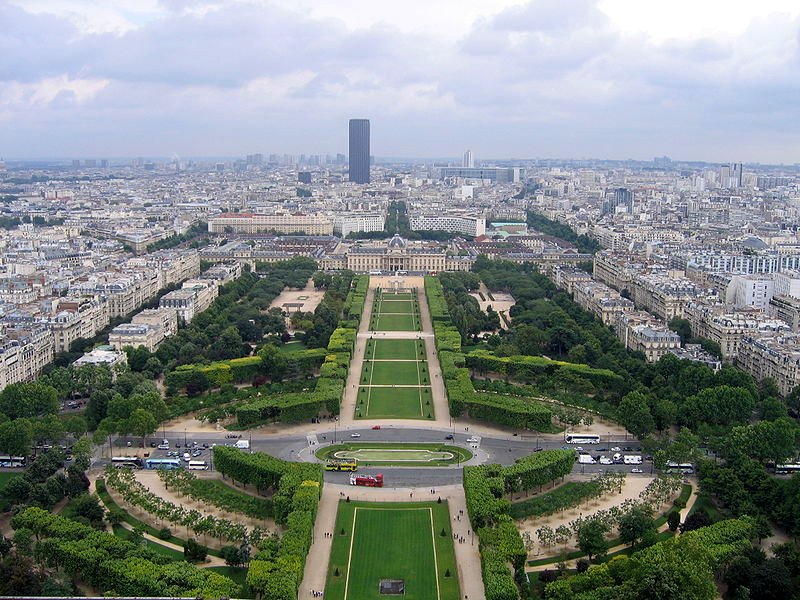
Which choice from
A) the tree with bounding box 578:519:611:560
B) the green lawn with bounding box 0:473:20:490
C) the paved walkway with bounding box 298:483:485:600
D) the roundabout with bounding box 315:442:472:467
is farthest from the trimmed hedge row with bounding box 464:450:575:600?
the green lawn with bounding box 0:473:20:490

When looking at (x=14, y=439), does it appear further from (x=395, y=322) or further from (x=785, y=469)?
(x=395, y=322)

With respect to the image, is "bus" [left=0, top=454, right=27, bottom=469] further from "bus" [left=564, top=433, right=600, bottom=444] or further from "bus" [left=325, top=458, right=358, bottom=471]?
"bus" [left=564, top=433, right=600, bottom=444]

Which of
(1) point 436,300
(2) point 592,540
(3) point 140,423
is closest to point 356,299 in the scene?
(1) point 436,300

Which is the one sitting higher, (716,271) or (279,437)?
(716,271)

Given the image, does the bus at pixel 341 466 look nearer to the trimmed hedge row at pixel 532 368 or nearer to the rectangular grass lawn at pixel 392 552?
the rectangular grass lawn at pixel 392 552

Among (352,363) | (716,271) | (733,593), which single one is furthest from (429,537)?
(716,271)

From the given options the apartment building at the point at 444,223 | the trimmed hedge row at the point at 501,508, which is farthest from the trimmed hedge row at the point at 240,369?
the apartment building at the point at 444,223

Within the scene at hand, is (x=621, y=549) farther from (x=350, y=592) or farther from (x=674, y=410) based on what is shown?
(x=674, y=410)
